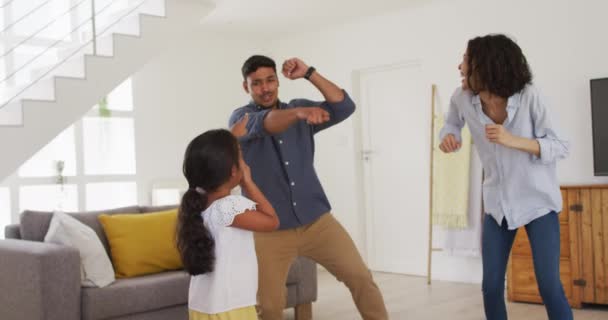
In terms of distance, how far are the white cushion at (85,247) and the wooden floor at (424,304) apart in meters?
1.38

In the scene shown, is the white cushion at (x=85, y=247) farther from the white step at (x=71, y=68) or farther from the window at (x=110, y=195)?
the window at (x=110, y=195)

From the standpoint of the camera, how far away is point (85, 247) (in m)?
3.71

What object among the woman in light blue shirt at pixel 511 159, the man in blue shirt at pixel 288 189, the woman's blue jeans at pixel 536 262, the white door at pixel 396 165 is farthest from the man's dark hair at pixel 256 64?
the white door at pixel 396 165

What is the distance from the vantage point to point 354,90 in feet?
21.5

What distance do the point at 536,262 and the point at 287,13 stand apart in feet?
14.2

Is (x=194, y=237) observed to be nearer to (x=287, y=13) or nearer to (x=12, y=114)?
(x=12, y=114)

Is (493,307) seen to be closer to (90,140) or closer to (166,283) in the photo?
(166,283)

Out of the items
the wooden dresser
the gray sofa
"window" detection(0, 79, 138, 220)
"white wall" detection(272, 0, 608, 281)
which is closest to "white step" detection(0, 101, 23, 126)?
the gray sofa

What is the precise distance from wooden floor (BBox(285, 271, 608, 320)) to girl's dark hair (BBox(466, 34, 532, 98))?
2475mm

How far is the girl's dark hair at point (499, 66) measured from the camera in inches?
88.4

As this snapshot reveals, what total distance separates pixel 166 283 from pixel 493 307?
1.99 metres

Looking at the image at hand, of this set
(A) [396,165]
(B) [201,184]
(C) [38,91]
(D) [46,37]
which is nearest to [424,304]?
(A) [396,165]

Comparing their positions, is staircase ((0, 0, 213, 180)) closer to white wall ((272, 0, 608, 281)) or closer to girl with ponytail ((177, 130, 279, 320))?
white wall ((272, 0, 608, 281))

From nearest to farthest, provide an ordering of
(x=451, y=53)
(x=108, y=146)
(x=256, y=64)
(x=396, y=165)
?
(x=256, y=64), (x=451, y=53), (x=108, y=146), (x=396, y=165)
